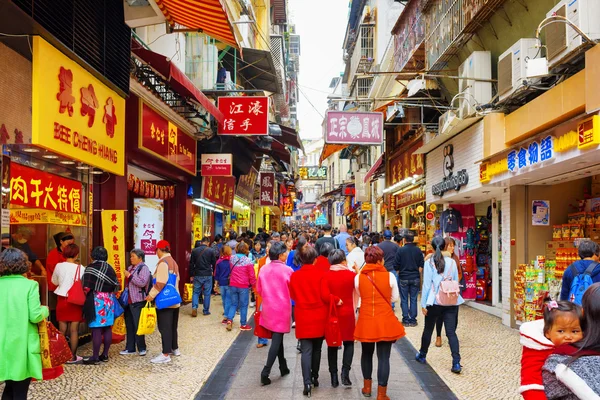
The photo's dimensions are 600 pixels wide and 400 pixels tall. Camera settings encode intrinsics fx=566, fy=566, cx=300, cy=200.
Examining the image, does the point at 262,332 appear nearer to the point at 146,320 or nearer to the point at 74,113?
the point at 146,320

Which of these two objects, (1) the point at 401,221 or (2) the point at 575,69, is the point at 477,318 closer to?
(2) the point at 575,69

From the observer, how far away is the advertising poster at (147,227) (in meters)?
13.4

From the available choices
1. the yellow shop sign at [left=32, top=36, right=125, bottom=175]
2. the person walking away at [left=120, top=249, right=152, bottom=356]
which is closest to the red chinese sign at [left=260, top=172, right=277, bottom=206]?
the yellow shop sign at [left=32, top=36, right=125, bottom=175]

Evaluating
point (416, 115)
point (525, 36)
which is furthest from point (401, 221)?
point (525, 36)

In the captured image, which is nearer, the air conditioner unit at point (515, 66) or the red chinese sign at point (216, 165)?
the air conditioner unit at point (515, 66)

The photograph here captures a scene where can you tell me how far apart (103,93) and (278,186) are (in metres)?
32.2

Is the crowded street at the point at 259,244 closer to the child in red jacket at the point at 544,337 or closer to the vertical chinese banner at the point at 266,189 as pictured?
the child in red jacket at the point at 544,337

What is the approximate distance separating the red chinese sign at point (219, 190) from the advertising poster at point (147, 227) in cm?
171

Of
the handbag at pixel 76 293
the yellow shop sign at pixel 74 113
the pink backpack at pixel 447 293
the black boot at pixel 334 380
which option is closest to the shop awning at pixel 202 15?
the yellow shop sign at pixel 74 113

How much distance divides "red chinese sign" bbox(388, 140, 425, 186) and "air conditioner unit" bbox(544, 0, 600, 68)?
928cm

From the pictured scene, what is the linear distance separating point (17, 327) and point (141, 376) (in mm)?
2811

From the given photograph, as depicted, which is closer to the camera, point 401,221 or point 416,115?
point 416,115

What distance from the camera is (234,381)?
686 centimetres

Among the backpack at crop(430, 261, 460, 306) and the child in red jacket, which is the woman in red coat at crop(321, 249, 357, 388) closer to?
the backpack at crop(430, 261, 460, 306)
